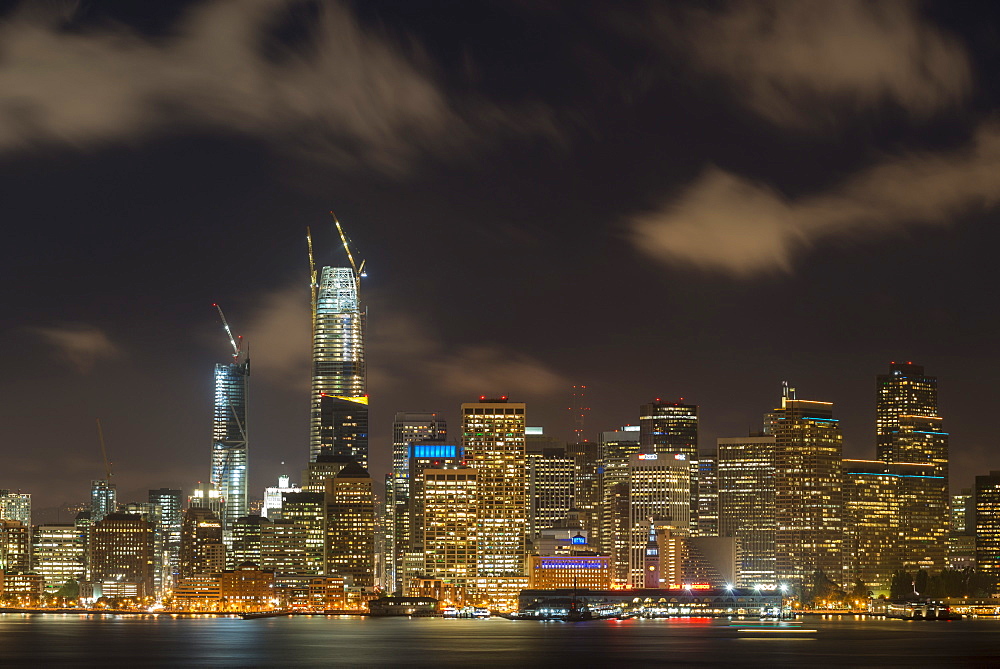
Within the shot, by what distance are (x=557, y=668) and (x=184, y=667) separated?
43255mm

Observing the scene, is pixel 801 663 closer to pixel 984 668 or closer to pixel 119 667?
pixel 984 668

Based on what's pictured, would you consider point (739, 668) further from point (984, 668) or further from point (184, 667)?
point (184, 667)

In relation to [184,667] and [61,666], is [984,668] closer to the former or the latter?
[184,667]

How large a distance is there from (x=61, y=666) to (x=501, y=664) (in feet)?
166

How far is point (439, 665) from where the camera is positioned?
193 meters

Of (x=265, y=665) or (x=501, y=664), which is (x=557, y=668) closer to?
(x=501, y=664)

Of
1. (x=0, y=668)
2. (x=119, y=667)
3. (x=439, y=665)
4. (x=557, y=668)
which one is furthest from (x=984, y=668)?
(x=0, y=668)

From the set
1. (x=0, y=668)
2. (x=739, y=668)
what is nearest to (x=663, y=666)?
(x=739, y=668)

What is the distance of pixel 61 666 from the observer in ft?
649

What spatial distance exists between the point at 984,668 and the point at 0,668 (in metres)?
110

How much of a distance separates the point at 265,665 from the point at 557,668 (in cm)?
3352

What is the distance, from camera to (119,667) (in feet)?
652

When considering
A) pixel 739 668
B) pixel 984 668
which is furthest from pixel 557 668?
pixel 984 668

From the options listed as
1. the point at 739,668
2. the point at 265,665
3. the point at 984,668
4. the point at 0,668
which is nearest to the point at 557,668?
the point at 739,668
